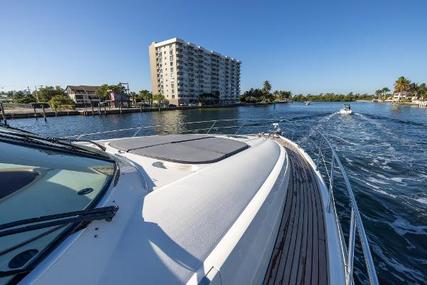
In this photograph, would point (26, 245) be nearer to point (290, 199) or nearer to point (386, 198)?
point (290, 199)

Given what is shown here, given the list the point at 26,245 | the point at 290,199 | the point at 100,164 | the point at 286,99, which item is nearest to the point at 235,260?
the point at 26,245

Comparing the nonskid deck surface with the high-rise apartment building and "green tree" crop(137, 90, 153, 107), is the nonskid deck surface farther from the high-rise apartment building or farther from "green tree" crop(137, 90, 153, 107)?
the high-rise apartment building

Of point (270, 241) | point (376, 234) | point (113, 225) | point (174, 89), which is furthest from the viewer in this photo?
point (174, 89)

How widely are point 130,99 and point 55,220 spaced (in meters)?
81.6

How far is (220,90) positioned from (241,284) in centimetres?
10047

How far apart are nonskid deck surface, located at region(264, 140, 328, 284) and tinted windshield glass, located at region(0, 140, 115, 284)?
1.79 meters

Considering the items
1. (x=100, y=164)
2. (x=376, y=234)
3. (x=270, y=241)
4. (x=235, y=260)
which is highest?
(x=100, y=164)

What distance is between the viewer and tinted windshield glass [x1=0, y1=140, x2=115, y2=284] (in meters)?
1.21

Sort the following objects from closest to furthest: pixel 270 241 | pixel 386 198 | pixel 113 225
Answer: pixel 113 225, pixel 270 241, pixel 386 198

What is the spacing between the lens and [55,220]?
131 centimetres

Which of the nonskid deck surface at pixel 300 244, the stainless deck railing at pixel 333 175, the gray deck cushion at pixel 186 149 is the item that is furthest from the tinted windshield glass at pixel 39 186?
the stainless deck railing at pixel 333 175

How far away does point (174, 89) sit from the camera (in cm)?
7856

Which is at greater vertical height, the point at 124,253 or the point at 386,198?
the point at 124,253

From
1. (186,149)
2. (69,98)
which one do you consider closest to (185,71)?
(69,98)
